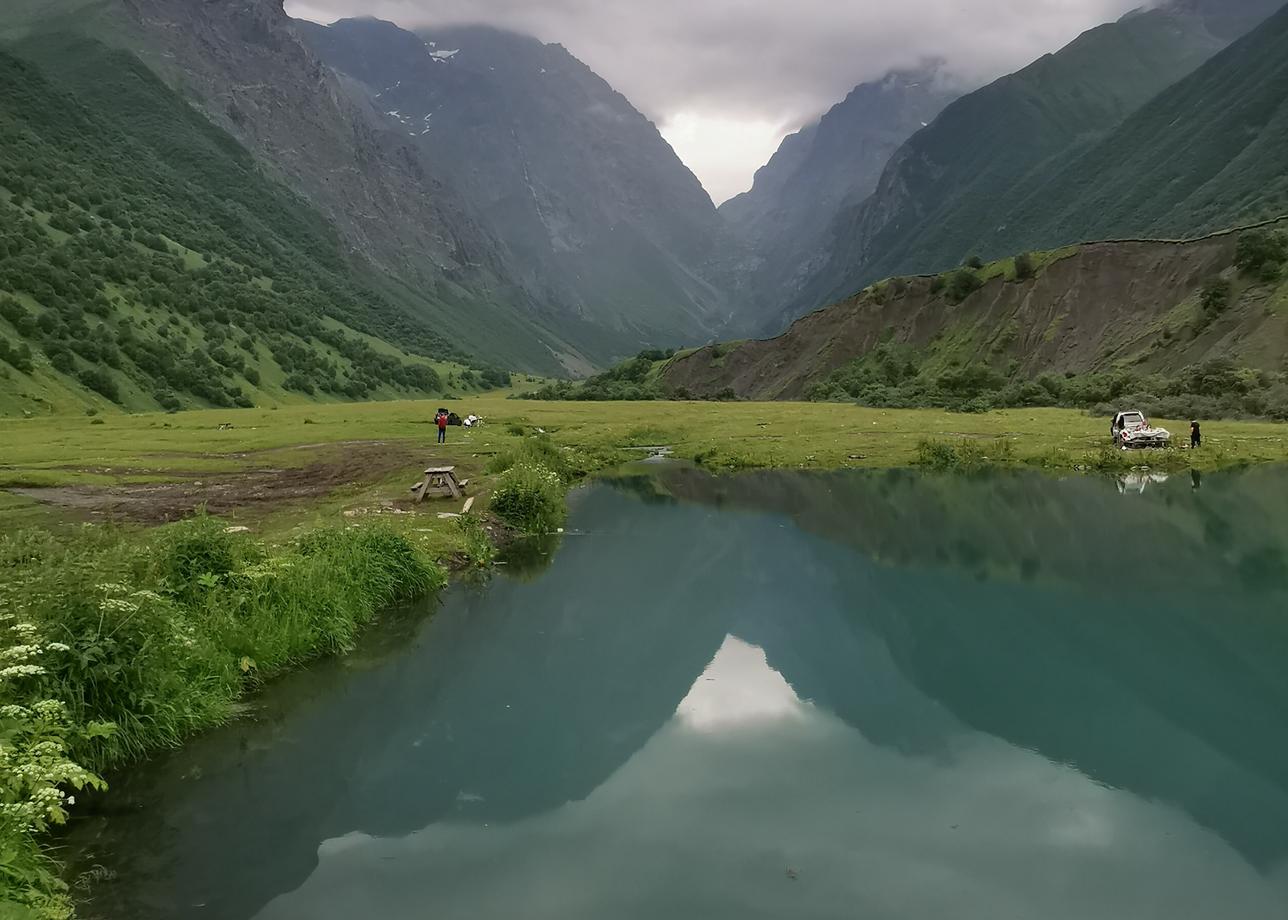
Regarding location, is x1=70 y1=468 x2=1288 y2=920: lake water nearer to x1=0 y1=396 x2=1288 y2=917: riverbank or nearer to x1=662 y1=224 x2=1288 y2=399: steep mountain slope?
x1=0 y1=396 x2=1288 y2=917: riverbank

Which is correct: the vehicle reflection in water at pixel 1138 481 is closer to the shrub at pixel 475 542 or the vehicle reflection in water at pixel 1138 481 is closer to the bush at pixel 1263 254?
the shrub at pixel 475 542

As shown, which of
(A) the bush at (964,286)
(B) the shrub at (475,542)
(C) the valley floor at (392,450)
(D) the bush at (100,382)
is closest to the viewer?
(B) the shrub at (475,542)

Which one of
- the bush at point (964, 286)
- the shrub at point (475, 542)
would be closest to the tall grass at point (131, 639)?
the shrub at point (475, 542)

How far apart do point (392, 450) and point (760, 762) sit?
45979mm

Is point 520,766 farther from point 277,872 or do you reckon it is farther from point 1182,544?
point 1182,544

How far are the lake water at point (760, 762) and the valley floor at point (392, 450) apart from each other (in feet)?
33.1

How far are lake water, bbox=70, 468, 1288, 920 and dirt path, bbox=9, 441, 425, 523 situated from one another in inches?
522

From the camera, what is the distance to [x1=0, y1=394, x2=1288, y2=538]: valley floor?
1381 inches

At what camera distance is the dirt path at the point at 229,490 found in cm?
3359

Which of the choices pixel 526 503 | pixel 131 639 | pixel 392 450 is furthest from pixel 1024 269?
pixel 131 639

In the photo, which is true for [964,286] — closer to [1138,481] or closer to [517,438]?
[1138,481]

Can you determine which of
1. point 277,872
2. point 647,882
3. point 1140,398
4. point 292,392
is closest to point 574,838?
point 647,882

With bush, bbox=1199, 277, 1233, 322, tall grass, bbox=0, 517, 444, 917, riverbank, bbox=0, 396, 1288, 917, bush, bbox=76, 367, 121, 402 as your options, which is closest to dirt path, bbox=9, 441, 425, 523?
riverbank, bbox=0, 396, 1288, 917

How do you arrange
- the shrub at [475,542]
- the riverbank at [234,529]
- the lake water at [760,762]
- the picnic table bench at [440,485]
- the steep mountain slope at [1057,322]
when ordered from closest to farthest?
the lake water at [760,762] → the riverbank at [234,529] → the shrub at [475,542] → the picnic table bench at [440,485] → the steep mountain slope at [1057,322]
